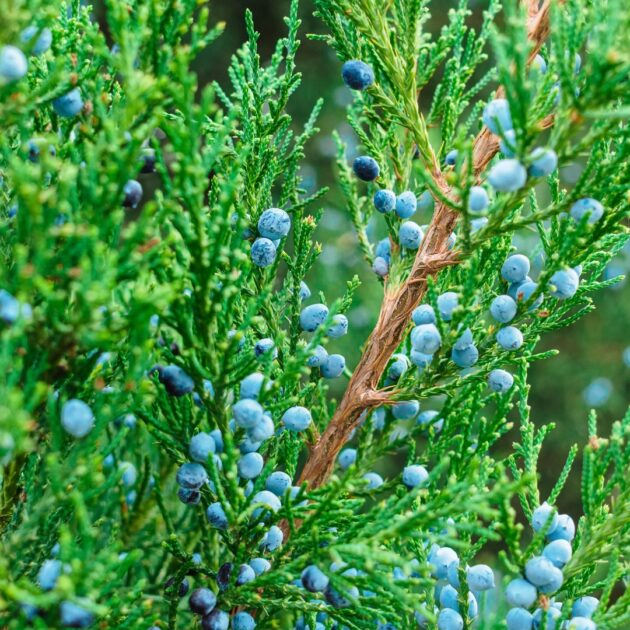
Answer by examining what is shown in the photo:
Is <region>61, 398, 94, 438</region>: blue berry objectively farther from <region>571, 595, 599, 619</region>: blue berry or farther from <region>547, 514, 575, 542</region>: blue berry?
<region>571, 595, 599, 619</region>: blue berry

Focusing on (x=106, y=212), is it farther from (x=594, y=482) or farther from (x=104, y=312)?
(x=594, y=482)

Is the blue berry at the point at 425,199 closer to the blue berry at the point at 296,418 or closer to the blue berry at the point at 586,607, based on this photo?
the blue berry at the point at 296,418

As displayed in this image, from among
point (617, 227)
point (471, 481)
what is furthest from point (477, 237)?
point (471, 481)

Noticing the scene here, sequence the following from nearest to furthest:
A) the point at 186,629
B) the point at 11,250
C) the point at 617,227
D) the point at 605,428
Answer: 1. the point at 11,250
2. the point at 617,227
3. the point at 186,629
4. the point at 605,428

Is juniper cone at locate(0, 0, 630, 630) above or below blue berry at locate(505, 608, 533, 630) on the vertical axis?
above

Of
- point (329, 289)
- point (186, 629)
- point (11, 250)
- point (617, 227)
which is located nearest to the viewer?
point (11, 250)

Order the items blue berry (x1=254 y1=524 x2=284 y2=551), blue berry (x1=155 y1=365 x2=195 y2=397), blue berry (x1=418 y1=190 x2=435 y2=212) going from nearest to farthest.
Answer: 1. blue berry (x1=155 y1=365 x2=195 y2=397)
2. blue berry (x1=254 y1=524 x2=284 y2=551)
3. blue berry (x1=418 y1=190 x2=435 y2=212)

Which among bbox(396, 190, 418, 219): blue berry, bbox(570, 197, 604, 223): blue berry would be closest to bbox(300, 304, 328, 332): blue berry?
bbox(396, 190, 418, 219): blue berry
